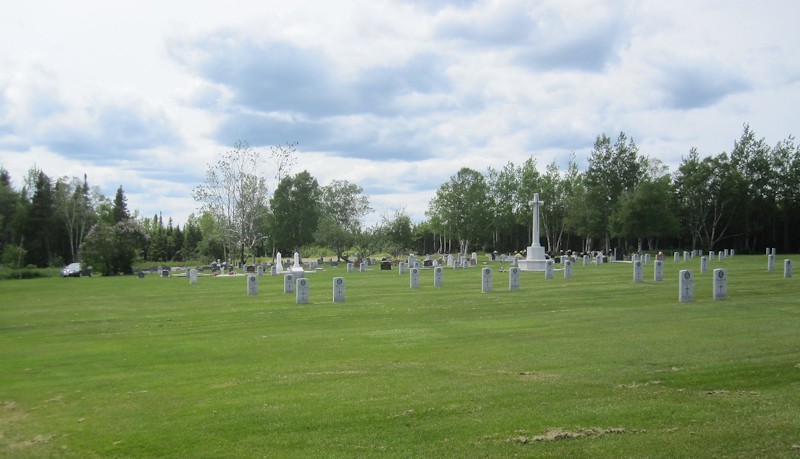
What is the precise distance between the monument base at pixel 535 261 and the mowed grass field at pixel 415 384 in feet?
68.1

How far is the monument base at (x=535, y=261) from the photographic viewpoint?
34.6 metres

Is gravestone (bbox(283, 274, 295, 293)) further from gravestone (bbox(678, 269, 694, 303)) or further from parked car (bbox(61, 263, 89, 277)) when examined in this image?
parked car (bbox(61, 263, 89, 277))

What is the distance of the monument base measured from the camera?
1361 inches

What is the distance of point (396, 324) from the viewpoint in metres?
12.1

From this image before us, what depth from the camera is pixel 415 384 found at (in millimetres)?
6785

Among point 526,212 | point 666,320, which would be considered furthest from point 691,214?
point 666,320

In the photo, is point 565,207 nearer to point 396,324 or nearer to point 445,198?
point 445,198

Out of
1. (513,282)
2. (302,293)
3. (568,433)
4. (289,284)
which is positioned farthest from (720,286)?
(289,284)

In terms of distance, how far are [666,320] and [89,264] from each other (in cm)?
4485

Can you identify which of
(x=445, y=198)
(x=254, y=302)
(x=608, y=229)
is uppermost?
(x=445, y=198)

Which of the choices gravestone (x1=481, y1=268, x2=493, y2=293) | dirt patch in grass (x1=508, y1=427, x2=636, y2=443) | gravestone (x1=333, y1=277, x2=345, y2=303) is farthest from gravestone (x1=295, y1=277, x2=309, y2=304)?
dirt patch in grass (x1=508, y1=427, x2=636, y2=443)

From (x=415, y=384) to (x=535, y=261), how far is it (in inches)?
1151

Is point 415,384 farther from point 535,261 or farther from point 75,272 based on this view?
point 75,272

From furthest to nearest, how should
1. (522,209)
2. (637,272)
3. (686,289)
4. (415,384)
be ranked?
(522,209) < (637,272) < (686,289) < (415,384)
